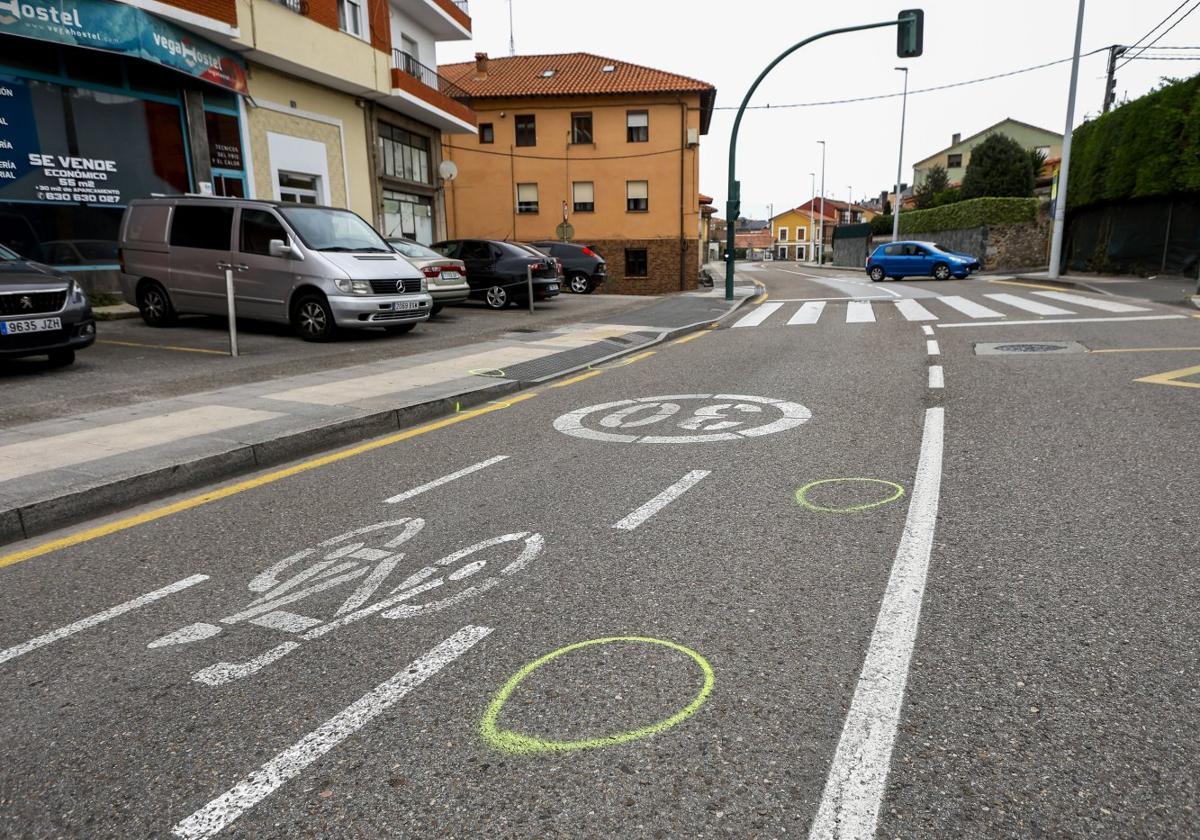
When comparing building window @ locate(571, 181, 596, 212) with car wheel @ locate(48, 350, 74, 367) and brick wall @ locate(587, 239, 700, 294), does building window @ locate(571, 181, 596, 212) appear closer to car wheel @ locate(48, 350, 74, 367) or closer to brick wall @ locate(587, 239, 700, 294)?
brick wall @ locate(587, 239, 700, 294)

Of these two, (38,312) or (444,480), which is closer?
(444,480)

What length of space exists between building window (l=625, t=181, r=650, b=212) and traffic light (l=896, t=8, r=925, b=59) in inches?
772

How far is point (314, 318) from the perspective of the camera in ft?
38.0

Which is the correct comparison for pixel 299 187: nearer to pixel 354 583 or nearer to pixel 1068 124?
pixel 354 583

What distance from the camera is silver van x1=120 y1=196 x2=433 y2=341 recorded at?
1141cm

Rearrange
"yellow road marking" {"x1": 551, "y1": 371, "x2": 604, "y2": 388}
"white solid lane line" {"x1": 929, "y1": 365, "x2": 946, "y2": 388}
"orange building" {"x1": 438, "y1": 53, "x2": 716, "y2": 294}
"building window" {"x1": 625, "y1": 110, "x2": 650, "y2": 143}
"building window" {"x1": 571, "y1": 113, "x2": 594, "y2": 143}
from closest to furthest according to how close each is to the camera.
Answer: "white solid lane line" {"x1": 929, "y1": 365, "x2": 946, "y2": 388} < "yellow road marking" {"x1": 551, "y1": 371, "x2": 604, "y2": 388} < "orange building" {"x1": 438, "y1": 53, "x2": 716, "y2": 294} < "building window" {"x1": 625, "y1": 110, "x2": 650, "y2": 143} < "building window" {"x1": 571, "y1": 113, "x2": 594, "y2": 143}

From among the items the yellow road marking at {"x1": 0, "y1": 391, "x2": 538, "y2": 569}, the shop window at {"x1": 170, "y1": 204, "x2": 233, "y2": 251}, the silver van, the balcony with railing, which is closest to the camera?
the yellow road marking at {"x1": 0, "y1": 391, "x2": 538, "y2": 569}

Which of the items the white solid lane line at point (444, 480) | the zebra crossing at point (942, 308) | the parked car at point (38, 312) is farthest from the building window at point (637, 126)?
the white solid lane line at point (444, 480)

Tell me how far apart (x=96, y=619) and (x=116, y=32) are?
47.7 feet

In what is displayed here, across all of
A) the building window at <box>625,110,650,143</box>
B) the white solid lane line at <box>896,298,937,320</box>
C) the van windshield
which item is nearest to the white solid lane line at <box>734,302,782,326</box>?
the white solid lane line at <box>896,298,937,320</box>

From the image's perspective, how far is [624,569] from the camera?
3.48 m

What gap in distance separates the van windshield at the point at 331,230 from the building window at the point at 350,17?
34.2 feet

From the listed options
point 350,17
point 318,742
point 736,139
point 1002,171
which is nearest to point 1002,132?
point 1002,171

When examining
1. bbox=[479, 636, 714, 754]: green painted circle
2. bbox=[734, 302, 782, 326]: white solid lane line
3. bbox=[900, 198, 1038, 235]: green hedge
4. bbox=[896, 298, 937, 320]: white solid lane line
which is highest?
bbox=[900, 198, 1038, 235]: green hedge
